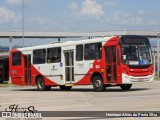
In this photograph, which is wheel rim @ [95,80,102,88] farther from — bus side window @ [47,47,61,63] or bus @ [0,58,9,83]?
bus @ [0,58,9,83]

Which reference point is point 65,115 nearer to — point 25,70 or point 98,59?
point 98,59

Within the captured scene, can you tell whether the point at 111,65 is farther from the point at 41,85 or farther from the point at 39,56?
the point at 39,56

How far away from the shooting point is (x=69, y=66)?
2934cm

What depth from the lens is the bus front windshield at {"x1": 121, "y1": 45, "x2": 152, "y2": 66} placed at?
1024 inches

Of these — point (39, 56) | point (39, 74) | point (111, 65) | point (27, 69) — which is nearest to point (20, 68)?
point (27, 69)

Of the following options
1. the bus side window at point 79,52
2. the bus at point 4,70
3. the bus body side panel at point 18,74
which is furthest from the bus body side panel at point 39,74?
the bus at point 4,70

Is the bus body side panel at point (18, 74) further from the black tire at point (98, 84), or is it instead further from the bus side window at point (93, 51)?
the black tire at point (98, 84)

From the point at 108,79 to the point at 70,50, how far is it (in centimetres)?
375

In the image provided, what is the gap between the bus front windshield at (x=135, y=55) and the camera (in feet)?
85.4

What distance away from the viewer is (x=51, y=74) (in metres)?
31.0

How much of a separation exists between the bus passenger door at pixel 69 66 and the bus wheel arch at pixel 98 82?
1.98 meters

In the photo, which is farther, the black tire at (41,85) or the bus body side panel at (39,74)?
the black tire at (41,85)

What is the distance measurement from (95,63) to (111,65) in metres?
1.11

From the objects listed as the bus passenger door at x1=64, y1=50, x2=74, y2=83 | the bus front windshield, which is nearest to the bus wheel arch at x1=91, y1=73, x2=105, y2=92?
the bus front windshield
